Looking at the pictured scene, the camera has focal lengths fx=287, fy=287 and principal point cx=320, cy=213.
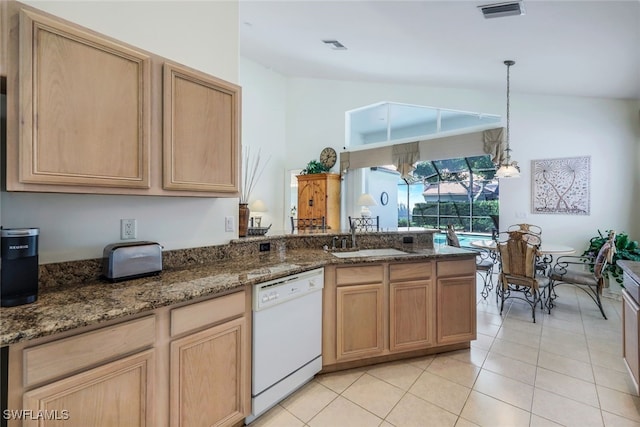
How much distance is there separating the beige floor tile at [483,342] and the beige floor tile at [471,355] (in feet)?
0.21

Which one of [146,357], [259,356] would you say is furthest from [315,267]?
[146,357]

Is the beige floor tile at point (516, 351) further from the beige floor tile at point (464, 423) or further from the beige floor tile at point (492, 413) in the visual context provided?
the beige floor tile at point (464, 423)

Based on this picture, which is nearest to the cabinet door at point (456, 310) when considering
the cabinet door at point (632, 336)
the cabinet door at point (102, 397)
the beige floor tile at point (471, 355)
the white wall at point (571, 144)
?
the beige floor tile at point (471, 355)

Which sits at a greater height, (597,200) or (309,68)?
(309,68)

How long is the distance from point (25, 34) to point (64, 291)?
113 cm

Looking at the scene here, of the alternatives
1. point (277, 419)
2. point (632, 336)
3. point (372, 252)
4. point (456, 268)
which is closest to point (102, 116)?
point (277, 419)

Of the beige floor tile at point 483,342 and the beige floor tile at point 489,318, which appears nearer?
the beige floor tile at point 483,342

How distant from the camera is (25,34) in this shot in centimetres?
119

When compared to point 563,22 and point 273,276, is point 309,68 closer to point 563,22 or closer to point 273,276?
point 563,22

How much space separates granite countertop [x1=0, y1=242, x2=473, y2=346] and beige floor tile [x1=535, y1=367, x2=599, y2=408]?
5.10 feet

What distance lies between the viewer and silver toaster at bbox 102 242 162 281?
5.02 ft

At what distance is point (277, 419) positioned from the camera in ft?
5.78

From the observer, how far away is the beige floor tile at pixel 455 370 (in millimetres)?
2160

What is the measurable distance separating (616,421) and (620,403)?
240mm
